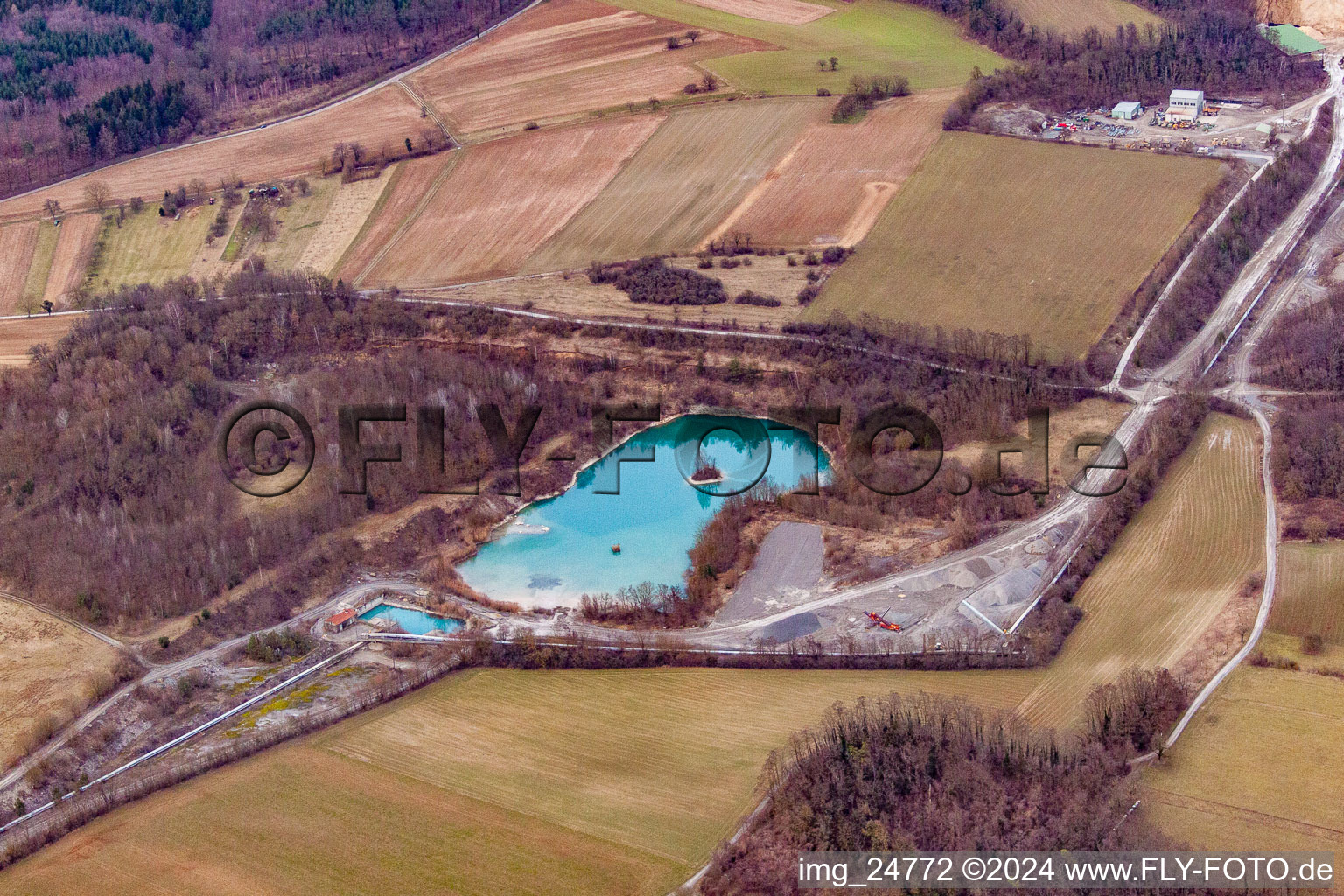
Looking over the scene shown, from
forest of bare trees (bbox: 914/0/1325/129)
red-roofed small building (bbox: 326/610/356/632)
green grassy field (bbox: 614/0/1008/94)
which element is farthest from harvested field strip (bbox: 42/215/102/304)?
forest of bare trees (bbox: 914/0/1325/129)

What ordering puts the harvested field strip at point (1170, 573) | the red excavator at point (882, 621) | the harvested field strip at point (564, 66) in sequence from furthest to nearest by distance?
the harvested field strip at point (564, 66), the red excavator at point (882, 621), the harvested field strip at point (1170, 573)

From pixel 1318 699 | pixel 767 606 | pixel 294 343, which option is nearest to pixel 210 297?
pixel 294 343

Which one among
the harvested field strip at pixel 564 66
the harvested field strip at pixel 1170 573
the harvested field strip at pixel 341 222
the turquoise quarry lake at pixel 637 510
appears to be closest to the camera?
the harvested field strip at pixel 1170 573

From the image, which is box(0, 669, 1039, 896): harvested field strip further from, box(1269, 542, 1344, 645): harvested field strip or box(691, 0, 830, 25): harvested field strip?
box(691, 0, 830, 25): harvested field strip

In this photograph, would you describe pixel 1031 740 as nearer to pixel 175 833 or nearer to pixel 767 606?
pixel 767 606

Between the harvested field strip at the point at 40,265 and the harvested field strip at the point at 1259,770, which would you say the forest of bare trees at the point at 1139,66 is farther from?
the harvested field strip at the point at 40,265

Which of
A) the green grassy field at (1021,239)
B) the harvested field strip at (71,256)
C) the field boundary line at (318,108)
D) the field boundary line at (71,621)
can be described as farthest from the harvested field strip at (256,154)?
the field boundary line at (71,621)
